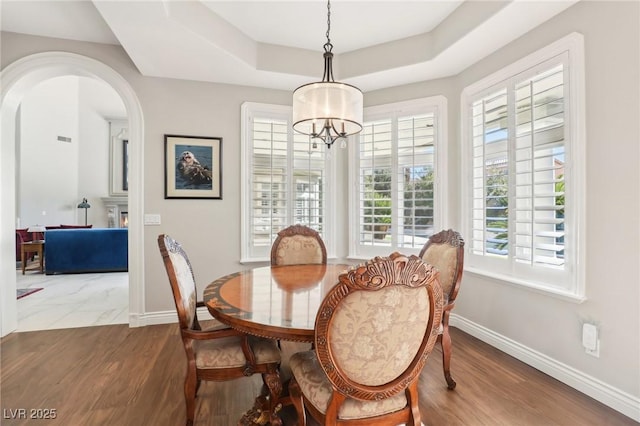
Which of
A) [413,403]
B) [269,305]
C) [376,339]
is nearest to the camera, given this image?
[376,339]

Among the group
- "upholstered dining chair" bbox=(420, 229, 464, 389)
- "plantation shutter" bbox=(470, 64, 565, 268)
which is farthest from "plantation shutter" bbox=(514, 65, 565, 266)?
"upholstered dining chair" bbox=(420, 229, 464, 389)

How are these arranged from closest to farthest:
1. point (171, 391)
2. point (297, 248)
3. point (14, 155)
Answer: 1. point (171, 391)
2. point (297, 248)
3. point (14, 155)

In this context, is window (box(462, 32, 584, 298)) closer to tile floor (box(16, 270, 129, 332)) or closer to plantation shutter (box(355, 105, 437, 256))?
plantation shutter (box(355, 105, 437, 256))

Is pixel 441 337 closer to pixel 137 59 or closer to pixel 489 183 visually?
pixel 489 183

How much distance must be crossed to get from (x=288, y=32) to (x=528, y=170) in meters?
2.51

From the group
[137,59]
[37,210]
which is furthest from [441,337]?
[37,210]

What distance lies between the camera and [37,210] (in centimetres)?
A: 734

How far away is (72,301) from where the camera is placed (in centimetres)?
411

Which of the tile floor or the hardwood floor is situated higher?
the tile floor

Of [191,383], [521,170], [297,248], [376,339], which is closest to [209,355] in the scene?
[191,383]

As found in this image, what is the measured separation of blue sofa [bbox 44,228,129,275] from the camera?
562 cm

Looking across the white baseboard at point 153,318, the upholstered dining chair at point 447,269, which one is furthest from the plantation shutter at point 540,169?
the white baseboard at point 153,318

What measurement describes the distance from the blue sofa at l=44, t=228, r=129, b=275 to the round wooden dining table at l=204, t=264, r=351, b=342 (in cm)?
476

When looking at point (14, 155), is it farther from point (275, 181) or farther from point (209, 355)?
point (209, 355)
